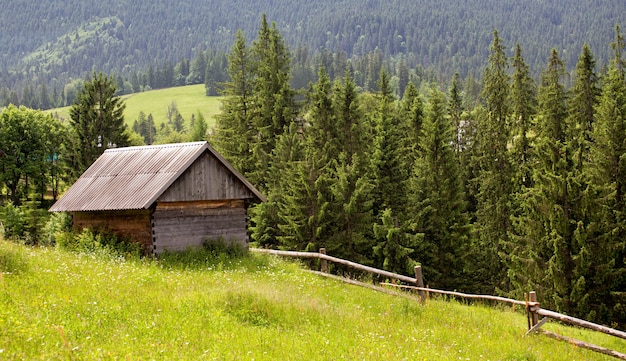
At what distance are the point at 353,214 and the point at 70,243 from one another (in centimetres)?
1757

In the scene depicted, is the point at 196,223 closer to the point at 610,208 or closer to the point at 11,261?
the point at 11,261

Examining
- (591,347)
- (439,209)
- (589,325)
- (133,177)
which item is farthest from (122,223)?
(439,209)

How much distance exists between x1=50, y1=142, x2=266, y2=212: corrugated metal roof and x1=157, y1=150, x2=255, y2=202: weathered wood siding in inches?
11.2

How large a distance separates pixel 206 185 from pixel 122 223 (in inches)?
153

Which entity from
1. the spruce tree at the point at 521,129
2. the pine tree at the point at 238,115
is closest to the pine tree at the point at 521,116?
the spruce tree at the point at 521,129

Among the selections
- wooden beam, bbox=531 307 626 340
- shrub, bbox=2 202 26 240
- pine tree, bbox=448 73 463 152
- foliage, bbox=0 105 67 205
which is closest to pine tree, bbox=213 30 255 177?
shrub, bbox=2 202 26 240

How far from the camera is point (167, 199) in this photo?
82.5ft

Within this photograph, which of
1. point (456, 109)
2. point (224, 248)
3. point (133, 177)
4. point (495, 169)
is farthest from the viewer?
point (456, 109)

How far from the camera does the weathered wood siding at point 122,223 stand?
25.6 metres

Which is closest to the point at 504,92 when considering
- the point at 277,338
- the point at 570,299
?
the point at 570,299

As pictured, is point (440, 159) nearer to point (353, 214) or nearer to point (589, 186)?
point (353, 214)

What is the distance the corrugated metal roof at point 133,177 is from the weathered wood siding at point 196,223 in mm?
1133

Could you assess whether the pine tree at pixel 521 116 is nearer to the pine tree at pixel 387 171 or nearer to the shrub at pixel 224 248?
the pine tree at pixel 387 171

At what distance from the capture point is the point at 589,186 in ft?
101
